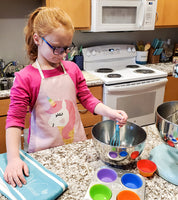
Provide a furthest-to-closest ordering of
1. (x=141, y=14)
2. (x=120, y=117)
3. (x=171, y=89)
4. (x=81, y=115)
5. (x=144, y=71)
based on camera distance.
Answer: (x=171, y=89) < (x=144, y=71) < (x=141, y=14) < (x=81, y=115) < (x=120, y=117)

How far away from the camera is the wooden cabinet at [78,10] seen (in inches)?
73.0

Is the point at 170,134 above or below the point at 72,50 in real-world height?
below

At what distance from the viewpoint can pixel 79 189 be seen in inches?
27.0

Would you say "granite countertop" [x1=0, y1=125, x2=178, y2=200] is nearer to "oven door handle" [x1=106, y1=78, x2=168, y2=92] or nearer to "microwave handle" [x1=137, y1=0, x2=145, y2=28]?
"oven door handle" [x1=106, y1=78, x2=168, y2=92]

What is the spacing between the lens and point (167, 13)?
2385mm

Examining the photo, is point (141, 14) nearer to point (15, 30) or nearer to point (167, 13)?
point (167, 13)

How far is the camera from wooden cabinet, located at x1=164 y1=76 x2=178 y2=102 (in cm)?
246

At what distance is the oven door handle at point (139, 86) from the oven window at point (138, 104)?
0.30 feet

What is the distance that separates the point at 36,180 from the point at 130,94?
1622 millimetres

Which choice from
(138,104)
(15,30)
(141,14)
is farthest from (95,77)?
(15,30)

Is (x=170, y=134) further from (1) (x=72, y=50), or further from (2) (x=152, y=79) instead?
(1) (x=72, y=50)

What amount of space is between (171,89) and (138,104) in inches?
22.1

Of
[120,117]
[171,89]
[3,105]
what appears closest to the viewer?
[120,117]

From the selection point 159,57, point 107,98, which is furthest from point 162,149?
point 159,57
